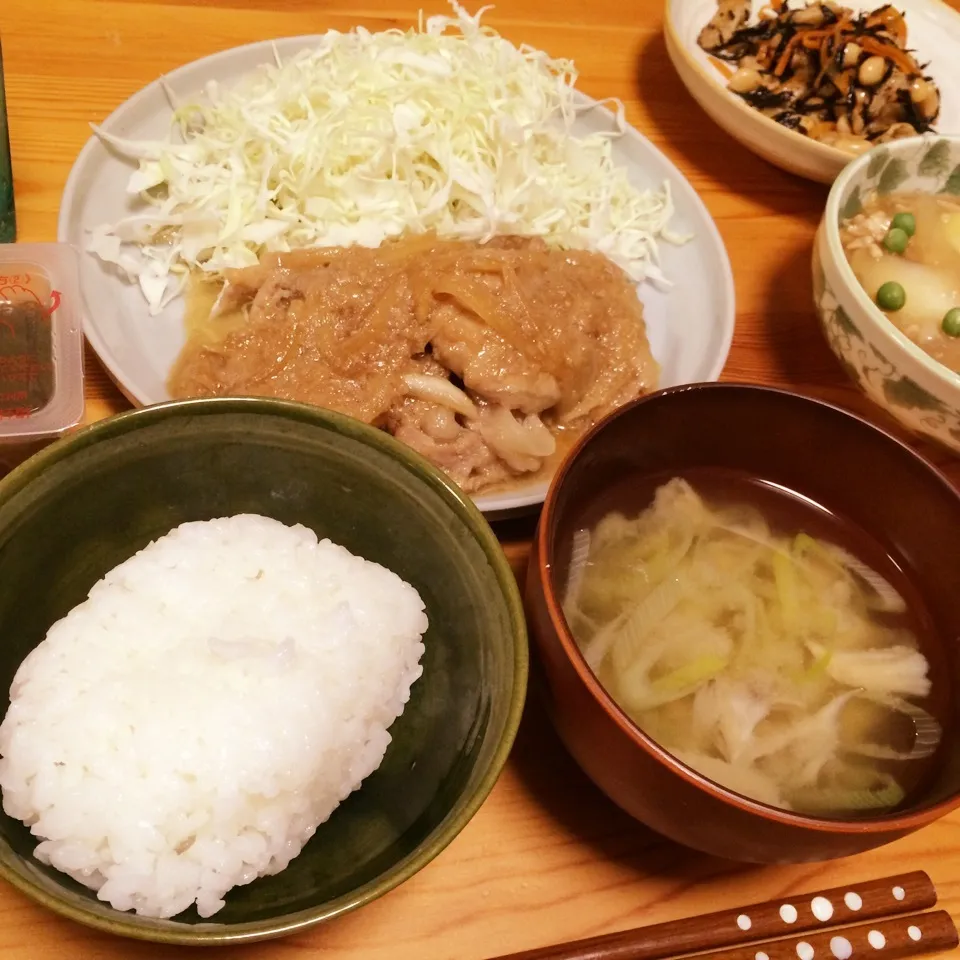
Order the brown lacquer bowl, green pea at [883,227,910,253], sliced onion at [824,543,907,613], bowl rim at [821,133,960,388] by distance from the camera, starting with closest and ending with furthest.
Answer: the brown lacquer bowl → sliced onion at [824,543,907,613] → bowl rim at [821,133,960,388] → green pea at [883,227,910,253]

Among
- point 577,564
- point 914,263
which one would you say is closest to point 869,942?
point 577,564

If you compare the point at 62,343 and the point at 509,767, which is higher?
the point at 62,343

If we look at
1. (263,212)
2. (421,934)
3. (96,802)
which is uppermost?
(263,212)

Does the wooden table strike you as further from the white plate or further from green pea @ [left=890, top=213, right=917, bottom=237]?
green pea @ [left=890, top=213, right=917, bottom=237]

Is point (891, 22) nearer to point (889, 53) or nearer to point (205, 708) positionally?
point (889, 53)

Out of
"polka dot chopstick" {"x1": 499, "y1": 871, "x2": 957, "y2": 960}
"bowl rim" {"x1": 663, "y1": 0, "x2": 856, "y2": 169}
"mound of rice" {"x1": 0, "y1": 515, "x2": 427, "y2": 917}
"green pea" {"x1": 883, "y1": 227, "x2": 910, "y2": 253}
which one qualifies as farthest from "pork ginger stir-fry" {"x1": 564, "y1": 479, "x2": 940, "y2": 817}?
"bowl rim" {"x1": 663, "y1": 0, "x2": 856, "y2": 169}

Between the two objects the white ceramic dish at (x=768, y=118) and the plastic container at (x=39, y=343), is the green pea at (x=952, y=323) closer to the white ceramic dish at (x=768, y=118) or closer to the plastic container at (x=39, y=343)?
the white ceramic dish at (x=768, y=118)

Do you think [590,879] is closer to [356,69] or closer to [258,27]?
[356,69]

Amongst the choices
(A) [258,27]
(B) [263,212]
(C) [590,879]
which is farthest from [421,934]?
(A) [258,27]
